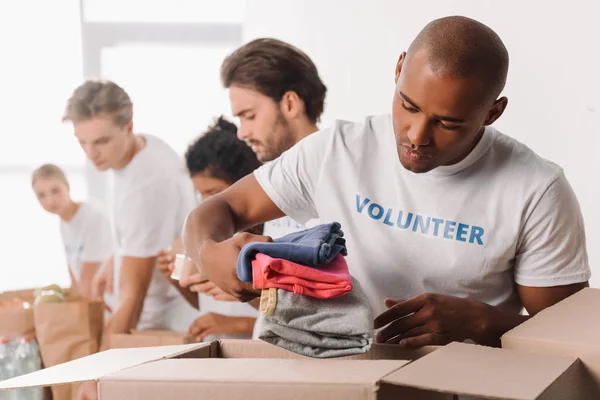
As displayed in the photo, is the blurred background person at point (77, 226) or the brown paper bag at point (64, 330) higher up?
the blurred background person at point (77, 226)

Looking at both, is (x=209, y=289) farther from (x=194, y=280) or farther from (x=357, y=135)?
(x=357, y=135)

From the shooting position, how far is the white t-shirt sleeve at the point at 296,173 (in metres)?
1.25

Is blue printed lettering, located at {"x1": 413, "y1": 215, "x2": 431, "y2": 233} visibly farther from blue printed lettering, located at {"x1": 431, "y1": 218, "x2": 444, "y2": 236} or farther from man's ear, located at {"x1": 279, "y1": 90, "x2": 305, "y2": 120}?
man's ear, located at {"x1": 279, "y1": 90, "x2": 305, "y2": 120}

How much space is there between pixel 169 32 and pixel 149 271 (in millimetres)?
920

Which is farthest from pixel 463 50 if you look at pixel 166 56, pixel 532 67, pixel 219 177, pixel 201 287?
pixel 166 56

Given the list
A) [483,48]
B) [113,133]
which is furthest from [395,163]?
[113,133]

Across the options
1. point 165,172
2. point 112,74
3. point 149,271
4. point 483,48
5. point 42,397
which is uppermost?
point 112,74

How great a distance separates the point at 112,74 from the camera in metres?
2.90

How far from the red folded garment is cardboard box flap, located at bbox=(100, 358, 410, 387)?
0.07 meters

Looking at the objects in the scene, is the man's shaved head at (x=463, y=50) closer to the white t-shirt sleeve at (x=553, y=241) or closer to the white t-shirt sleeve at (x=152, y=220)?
the white t-shirt sleeve at (x=553, y=241)

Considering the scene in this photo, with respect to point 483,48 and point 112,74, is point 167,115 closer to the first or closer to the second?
point 112,74

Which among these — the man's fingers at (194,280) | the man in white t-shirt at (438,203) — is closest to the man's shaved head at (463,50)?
the man in white t-shirt at (438,203)

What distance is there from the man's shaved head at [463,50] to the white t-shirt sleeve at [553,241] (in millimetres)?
179

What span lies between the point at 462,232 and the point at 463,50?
0.27 meters
